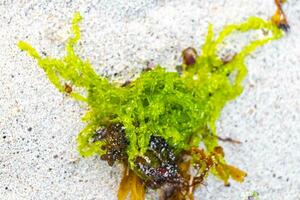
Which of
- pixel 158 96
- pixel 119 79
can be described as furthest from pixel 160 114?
pixel 119 79

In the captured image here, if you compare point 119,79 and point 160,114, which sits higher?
point 119,79

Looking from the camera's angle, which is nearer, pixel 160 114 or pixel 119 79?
pixel 160 114

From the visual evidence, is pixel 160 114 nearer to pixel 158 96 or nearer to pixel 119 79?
pixel 158 96
